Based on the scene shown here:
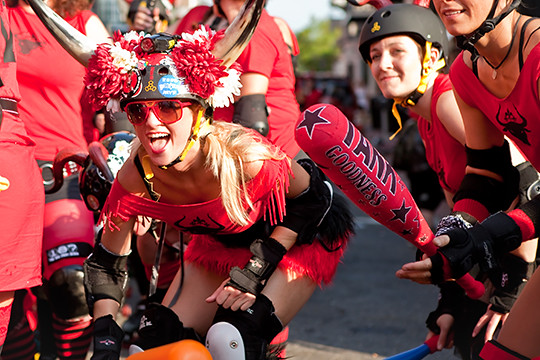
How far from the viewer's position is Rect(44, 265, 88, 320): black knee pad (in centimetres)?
368

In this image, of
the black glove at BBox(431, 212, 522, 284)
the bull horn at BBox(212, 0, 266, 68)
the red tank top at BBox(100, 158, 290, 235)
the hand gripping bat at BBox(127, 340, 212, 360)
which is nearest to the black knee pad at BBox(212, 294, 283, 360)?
the red tank top at BBox(100, 158, 290, 235)

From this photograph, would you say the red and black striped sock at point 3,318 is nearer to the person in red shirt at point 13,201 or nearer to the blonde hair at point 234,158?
the person in red shirt at point 13,201

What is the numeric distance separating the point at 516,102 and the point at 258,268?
1.13m

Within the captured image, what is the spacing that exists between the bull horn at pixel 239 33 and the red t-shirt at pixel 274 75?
1.02 meters

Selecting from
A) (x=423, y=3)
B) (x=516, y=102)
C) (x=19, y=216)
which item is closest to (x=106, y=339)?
(x=19, y=216)

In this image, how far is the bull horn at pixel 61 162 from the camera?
376 cm

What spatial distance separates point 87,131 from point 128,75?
6.78 ft

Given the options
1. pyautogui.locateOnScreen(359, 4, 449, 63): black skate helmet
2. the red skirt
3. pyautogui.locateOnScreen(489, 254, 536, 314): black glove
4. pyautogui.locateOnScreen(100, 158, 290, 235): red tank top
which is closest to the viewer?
pyautogui.locateOnScreen(100, 158, 290, 235): red tank top

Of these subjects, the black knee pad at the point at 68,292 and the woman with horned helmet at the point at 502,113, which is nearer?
the woman with horned helmet at the point at 502,113

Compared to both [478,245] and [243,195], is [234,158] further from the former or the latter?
[478,245]

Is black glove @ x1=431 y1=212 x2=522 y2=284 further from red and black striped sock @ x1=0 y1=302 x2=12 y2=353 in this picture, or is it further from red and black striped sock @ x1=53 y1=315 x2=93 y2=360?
red and black striped sock @ x1=53 y1=315 x2=93 y2=360

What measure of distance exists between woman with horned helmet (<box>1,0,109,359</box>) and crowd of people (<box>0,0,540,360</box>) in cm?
1

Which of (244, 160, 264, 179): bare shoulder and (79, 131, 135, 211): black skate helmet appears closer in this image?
(244, 160, 264, 179): bare shoulder

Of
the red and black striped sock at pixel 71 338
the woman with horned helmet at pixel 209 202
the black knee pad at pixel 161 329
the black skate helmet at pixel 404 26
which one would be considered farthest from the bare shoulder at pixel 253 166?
the red and black striped sock at pixel 71 338
